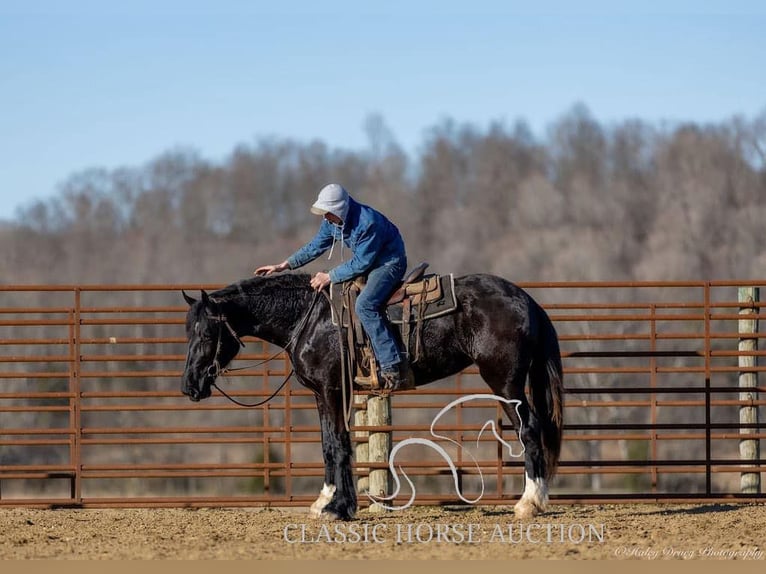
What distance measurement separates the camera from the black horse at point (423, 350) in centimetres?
816

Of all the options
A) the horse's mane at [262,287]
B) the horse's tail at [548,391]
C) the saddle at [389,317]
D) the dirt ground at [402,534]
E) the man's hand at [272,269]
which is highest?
the man's hand at [272,269]

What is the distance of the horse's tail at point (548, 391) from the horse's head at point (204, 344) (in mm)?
2253

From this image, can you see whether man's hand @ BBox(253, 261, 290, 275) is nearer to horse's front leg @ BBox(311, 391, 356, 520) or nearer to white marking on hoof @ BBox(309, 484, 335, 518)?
horse's front leg @ BBox(311, 391, 356, 520)

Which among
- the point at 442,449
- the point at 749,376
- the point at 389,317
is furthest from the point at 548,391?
the point at 749,376

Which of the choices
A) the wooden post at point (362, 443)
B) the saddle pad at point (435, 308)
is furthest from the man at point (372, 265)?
the wooden post at point (362, 443)

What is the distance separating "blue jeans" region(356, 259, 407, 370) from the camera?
26.5 feet

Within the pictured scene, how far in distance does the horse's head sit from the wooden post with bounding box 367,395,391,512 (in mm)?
1607

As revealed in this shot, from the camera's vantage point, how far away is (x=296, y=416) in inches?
1077

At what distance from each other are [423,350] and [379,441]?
5.20 feet

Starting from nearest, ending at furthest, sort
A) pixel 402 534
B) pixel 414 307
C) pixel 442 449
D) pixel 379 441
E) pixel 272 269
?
1. pixel 402 534
2. pixel 414 307
3. pixel 442 449
4. pixel 272 269
5. pixel 379 441

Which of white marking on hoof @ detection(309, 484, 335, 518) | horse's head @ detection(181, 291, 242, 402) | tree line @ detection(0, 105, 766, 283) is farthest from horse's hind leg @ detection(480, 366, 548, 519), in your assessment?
tree line @ detection(0, 105, 766, 283)

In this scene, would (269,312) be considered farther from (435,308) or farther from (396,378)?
(435,308)

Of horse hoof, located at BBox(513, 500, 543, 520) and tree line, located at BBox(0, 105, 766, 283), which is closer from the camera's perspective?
horse hoof, located at BBox(513, 500, 543, 520)

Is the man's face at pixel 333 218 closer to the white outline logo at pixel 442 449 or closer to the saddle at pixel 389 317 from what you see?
the saddle at pixel 389 317
